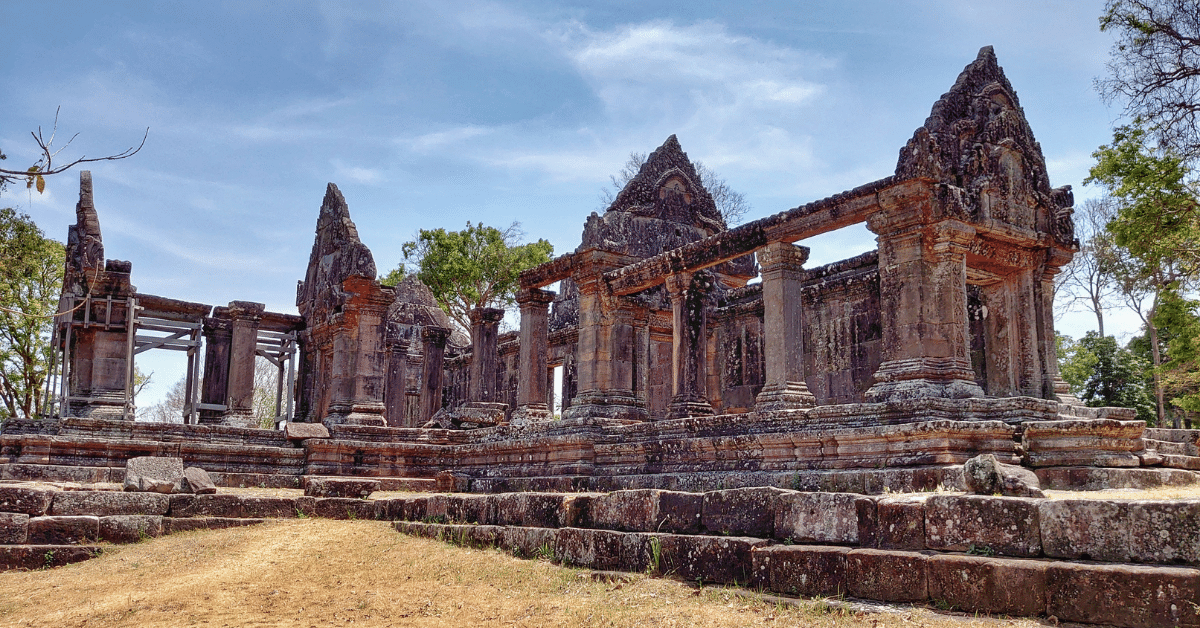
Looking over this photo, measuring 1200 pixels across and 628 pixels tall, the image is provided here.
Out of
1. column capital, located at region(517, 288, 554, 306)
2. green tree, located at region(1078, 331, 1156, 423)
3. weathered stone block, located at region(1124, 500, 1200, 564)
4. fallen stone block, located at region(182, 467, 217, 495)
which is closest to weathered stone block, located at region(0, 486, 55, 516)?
fallen stone block, located at region(182, 467, 217, 495)

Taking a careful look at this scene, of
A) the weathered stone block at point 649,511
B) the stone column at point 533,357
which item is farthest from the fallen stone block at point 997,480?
the stone column at point 533,357

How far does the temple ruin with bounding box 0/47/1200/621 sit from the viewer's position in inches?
364

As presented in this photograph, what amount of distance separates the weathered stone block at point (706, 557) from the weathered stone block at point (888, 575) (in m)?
0.82

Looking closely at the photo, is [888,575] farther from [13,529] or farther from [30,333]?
[30,333]

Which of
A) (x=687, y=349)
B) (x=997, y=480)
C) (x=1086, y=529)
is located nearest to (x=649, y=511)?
(x=997, y=480)

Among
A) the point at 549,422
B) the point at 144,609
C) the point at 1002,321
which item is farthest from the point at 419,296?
the point at 144,609

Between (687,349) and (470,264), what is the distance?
67.6ft

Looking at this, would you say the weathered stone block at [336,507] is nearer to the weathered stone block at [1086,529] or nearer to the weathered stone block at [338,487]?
the weathered stone block at [338,487]

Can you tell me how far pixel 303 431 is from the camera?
1581cm

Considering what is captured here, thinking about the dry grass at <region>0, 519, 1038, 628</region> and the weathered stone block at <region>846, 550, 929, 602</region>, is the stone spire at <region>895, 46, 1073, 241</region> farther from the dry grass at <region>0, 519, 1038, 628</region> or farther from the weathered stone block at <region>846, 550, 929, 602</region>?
the dry grass at <region>0, 519, 1038, 628</region>

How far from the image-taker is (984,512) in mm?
5469

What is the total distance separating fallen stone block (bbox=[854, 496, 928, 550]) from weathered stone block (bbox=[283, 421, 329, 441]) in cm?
1169

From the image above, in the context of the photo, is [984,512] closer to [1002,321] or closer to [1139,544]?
[1139,544]

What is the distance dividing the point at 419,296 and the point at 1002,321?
18.1 meters
